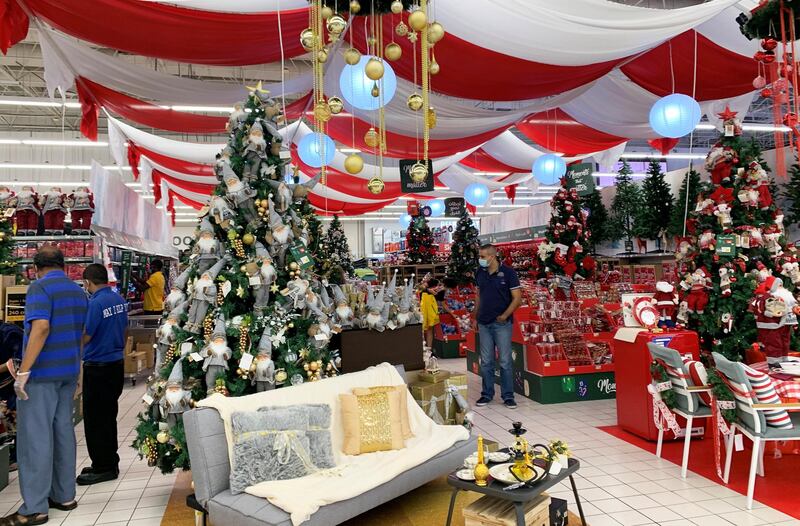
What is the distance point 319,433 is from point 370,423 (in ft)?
1.36

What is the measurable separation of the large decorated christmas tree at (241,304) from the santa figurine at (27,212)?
11.4 feet

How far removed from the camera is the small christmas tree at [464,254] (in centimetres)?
1334

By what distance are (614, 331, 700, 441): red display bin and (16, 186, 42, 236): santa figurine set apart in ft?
21.3

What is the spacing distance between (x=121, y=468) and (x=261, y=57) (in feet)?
12.7

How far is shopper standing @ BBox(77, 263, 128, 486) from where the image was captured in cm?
441

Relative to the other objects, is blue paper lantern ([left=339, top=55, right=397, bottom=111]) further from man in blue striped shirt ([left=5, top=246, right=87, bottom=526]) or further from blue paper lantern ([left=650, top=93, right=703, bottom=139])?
blue paper lantern ([left=650, top=93, right=703, bottom=139])

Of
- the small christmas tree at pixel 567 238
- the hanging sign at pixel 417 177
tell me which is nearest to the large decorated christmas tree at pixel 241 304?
the hanging sign at pixel 417 177

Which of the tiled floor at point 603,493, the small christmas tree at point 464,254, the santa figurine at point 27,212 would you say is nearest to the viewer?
the tiled floor at point 603,493

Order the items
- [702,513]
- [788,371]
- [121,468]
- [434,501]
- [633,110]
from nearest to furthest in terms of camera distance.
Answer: [702,513] → [434,501] → [788,371] → [121,468] → [633,110]

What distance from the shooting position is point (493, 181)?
13.2 meters

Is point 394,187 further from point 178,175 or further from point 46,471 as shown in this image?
point 46,471

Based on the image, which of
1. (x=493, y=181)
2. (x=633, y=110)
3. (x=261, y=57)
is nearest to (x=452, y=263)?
(x=493, y=181)

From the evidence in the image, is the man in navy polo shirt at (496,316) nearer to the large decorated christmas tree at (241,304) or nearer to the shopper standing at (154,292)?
the large decorated christmas tree at (241,304)

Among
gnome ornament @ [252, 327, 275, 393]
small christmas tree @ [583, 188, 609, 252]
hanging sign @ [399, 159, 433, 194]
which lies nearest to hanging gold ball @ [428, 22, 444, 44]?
hanging sign @ [399, 159, 433, 194]
